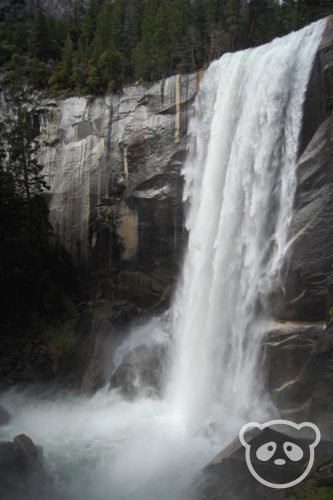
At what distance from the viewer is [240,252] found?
18.8 m

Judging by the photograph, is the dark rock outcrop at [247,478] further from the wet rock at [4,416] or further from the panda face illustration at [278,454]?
the wet rock at [4,416]

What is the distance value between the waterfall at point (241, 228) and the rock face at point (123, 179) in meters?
2.82

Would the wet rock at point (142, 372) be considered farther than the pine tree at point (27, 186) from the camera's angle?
No

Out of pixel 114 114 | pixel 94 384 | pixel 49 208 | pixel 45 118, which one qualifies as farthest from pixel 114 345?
pixel 45 118

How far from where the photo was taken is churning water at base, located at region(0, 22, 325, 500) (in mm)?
14625

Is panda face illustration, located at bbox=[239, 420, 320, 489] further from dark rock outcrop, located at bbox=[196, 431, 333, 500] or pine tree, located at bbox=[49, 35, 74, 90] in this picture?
pine tree, located at bbox=[49, 35, 74, 90]

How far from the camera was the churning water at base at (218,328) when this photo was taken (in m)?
14.6

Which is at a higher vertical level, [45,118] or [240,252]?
[45,118]

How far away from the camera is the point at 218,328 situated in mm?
18812

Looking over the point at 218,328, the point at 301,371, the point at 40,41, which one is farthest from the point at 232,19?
the point at 301,371

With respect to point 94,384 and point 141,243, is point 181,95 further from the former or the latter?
point 94,384

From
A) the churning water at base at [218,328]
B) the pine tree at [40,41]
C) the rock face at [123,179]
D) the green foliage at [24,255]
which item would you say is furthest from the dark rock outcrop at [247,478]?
the pine tree at [40,41]

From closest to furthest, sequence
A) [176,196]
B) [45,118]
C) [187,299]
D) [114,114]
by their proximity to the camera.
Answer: [187,299], [176,196], [114,114], [45,118]

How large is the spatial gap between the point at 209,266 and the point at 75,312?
27.4 feet
